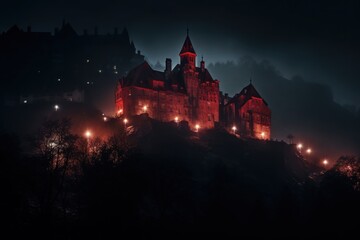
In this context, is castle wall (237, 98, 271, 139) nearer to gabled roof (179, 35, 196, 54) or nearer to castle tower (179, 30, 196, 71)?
castle tower (179, 30, 196, 71)

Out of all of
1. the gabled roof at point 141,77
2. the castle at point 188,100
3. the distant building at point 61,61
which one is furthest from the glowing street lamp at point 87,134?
the distant building at point 61,61

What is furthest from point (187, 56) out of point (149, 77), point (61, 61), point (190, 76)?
point (61, 61)

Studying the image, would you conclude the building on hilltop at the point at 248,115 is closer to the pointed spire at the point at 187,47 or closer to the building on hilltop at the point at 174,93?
the building on hilltop at the point at 174,93

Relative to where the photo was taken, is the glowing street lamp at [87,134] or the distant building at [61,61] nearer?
the glowing street lamp at [87,134]

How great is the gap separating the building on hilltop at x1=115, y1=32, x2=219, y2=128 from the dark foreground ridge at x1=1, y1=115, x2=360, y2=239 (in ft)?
49.5

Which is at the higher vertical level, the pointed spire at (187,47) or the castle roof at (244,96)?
the pointed spire at (187,47)

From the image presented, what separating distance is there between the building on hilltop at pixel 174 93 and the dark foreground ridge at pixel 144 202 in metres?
15.1

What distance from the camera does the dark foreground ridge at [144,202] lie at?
160ft

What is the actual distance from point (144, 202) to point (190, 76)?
55.0 m

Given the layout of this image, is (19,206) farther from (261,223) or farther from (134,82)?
(134,82)

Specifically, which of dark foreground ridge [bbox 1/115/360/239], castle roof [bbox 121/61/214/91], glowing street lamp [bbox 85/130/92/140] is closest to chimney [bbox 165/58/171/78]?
castle roof [bbox 121/61/214/91]

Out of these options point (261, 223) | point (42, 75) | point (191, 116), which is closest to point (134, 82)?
point (191, 116)

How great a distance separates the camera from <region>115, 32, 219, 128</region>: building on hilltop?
104 m

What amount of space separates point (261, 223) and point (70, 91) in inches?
2598
